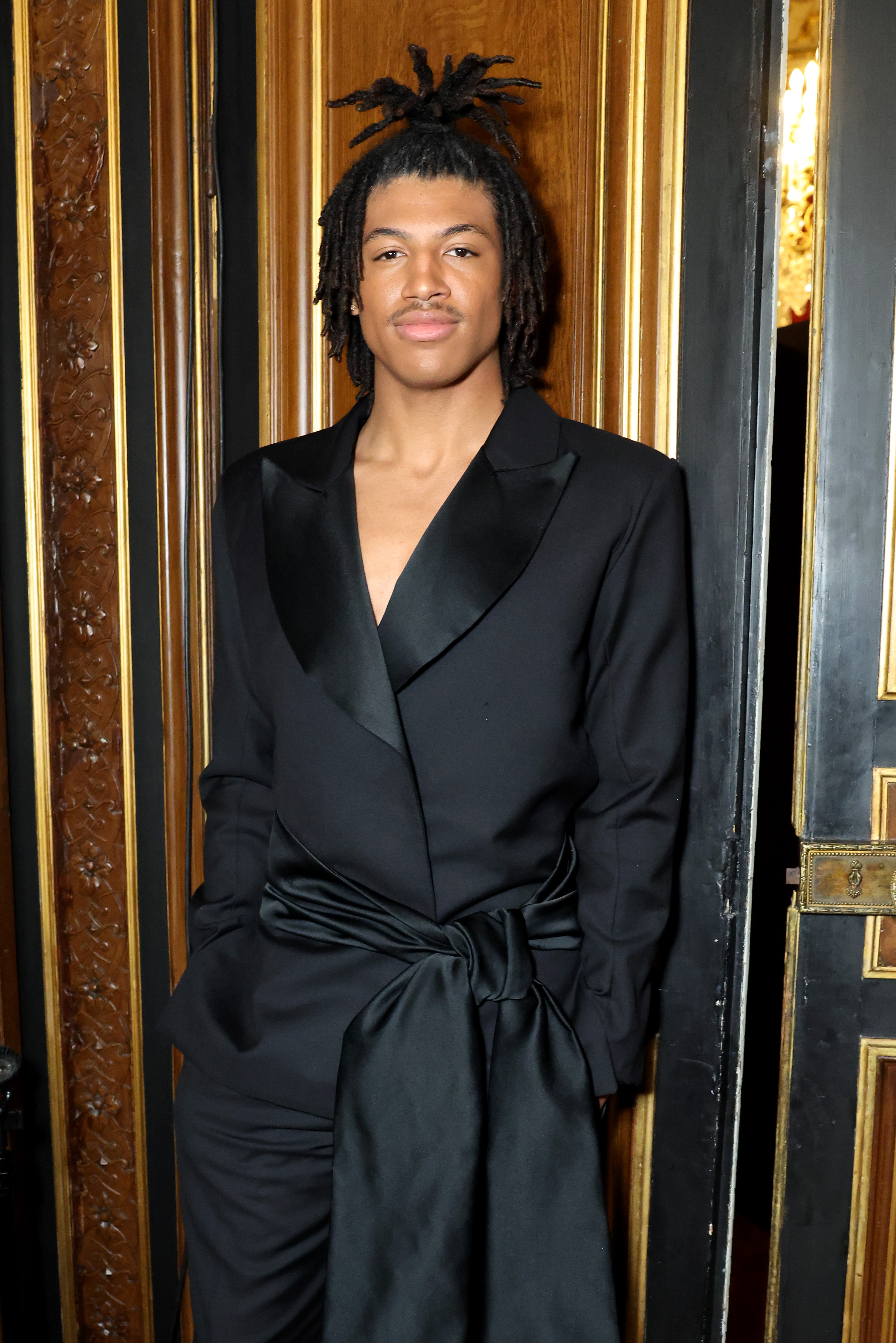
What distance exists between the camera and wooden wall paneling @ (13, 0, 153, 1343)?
172cm

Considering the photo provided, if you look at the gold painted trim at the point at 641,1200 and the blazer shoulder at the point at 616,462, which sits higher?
the blazer shoulder at the point at 616,462

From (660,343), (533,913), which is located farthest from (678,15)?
(533,913)

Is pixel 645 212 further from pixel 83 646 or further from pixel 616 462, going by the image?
pixel 83 646

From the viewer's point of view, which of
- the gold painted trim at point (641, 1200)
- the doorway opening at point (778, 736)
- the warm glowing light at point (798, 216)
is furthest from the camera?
the warm glowing light at point (798, 216)

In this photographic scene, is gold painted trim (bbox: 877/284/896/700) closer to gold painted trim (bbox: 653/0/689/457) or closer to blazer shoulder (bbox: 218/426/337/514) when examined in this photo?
gold painted trim (bbox: 653/0/689/457)

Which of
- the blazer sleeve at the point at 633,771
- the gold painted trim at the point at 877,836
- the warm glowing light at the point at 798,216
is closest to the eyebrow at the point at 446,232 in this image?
the blazer sleeve at the point at 633,771

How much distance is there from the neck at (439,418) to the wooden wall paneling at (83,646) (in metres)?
0.54

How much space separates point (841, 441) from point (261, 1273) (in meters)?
1.24

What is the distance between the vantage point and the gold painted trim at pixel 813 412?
4.82 ft

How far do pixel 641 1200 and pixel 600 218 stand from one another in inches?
53.9

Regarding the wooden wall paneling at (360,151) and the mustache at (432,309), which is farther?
the wooden wall paneling at (360,151)

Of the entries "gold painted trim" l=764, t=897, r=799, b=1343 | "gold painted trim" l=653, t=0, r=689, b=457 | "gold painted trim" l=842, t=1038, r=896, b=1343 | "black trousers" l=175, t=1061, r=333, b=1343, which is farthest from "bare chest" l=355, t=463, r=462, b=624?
"gold painted trim" l=842, t=1038, r=896, b=1343

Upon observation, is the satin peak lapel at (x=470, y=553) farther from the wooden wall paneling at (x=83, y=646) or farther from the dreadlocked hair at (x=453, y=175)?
the wooden wall paneling at (x=83, y=646)

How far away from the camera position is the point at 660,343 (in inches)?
60.7
